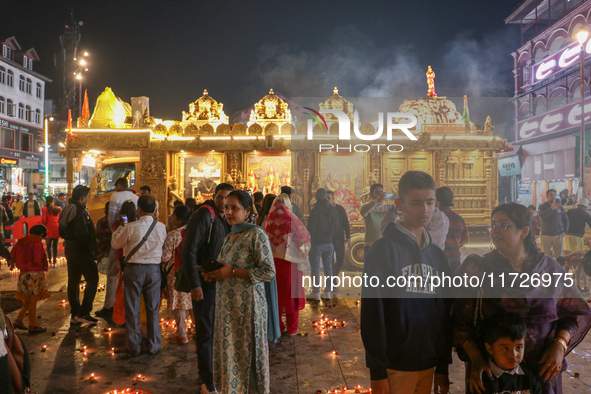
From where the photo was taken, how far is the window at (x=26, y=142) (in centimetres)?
3362

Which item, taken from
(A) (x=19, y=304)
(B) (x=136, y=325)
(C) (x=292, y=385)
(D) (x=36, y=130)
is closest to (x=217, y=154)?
(A) (x=19, y=304)

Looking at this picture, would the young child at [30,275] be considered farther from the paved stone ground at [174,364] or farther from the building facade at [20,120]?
the building facade at [20,120]

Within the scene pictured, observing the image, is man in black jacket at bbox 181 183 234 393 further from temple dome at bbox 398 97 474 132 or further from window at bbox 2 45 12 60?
window at bbox 2 45 12 60

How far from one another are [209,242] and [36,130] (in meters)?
38.3

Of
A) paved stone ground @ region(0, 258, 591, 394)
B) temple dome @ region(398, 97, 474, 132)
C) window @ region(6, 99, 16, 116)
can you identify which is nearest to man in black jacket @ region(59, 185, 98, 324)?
paved stone ground @ region(0, 258, 591, 394)

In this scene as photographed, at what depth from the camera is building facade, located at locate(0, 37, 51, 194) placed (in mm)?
30938

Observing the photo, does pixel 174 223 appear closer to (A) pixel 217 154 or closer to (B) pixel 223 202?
(B) pixel 223 202

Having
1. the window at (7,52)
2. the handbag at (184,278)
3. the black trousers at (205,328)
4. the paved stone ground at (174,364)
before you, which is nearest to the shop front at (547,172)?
the paved stone ground at (174,364)

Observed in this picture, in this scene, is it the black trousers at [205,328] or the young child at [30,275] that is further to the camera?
the young child at [30,275]

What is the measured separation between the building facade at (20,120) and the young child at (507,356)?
116ft

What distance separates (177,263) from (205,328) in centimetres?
120

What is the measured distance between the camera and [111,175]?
11148 millimetres

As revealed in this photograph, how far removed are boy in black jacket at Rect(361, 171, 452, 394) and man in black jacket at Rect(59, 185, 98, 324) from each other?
4505 millimetres

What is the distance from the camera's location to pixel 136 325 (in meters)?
4.44
